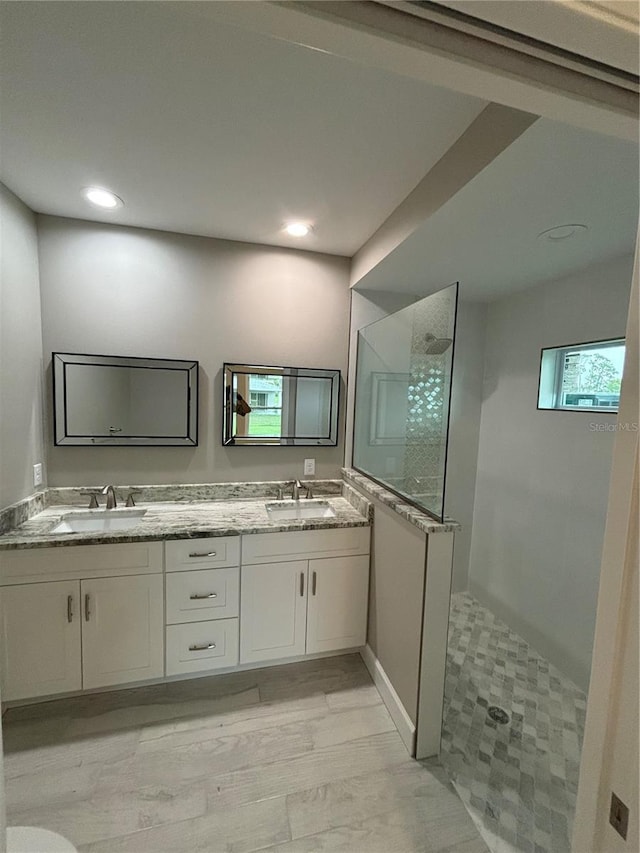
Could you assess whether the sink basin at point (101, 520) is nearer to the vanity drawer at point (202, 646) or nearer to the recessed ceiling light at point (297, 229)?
the vanity drawer at point (202, 646)

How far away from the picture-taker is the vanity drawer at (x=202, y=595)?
1886 millimetres

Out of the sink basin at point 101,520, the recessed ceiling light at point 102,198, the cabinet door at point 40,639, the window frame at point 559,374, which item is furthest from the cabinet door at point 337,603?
the recessed ceiling light at point 102,198

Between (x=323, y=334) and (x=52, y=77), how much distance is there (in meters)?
1.72

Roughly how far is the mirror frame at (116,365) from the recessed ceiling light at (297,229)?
3.33 feet

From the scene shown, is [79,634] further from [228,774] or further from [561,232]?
[561,232]

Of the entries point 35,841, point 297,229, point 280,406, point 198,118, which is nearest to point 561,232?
point 297,229

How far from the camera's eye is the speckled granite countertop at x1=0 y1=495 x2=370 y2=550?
1.74 metres

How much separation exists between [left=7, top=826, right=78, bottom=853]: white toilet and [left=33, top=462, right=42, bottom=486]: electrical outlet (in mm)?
1459

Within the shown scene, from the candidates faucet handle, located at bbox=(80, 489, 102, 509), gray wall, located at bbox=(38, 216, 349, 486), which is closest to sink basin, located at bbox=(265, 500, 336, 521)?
gray wall, located at bbox=(38, 216, 349, 486)

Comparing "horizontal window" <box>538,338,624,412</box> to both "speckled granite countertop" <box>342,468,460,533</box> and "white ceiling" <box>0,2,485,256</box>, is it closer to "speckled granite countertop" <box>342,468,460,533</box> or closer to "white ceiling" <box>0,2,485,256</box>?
"speckled granite countertop" <box>342,468,460,533</box>

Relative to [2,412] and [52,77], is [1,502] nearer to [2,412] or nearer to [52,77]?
[2,412]

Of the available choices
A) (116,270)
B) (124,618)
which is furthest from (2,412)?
(124,618)

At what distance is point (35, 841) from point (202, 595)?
929mm

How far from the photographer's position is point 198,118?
4.28 ft
